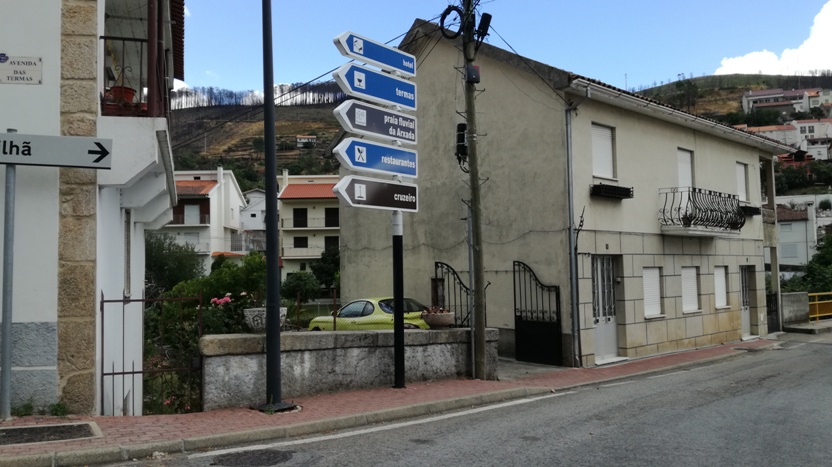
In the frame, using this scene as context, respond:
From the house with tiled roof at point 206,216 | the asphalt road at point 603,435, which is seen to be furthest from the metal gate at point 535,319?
the house with tiled roof at point 206,216

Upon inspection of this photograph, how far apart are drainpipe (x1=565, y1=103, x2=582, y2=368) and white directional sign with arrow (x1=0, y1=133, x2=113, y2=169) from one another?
388 inches

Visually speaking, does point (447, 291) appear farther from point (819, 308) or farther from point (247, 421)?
point (819, 308)

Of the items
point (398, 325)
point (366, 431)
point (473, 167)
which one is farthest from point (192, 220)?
point (366, 431)

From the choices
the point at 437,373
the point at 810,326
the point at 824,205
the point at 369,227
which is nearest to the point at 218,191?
the point at 369,227

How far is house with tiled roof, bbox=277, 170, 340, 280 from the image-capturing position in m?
58.7

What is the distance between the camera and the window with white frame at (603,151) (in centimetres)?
1547

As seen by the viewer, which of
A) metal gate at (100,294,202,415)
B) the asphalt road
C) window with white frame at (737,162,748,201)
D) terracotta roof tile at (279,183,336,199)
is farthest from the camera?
terracotta roof tile at (279,183,336,199)

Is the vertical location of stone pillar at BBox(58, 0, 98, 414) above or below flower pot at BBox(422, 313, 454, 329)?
above

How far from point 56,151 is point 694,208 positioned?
1531 centimetres

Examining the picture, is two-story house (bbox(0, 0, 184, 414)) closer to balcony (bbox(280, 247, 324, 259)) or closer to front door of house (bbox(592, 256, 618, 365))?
front door of house (bbox(592, 256, 618, 365))

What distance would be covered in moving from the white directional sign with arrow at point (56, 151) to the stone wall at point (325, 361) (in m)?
2.45

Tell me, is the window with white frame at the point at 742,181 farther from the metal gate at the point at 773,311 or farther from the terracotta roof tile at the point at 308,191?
the terracotta roof tile at the point at 308,191

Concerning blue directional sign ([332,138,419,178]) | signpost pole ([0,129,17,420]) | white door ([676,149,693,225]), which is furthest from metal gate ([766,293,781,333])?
signpost pole ([0,129,17,420])

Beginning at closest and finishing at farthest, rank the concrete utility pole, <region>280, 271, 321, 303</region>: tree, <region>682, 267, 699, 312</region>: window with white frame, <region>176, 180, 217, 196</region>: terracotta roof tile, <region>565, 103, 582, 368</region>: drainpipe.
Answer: the concrete utility pole → <region>565, 103, 582, 368</region>: drainpipe → <region>682, 267, 699, 312</region>: window with white frame → <region>280, 271, 321, 303</region>: tree → <region>176, 180, 217, 196</region>: terracotta roof tile
